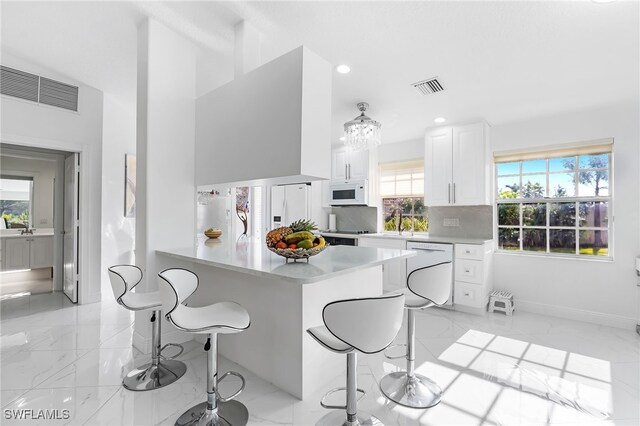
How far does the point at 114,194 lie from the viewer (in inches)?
160

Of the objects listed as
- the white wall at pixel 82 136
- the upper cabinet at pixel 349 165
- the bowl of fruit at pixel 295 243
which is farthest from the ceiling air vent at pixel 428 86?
the white wall at pixel 82 136

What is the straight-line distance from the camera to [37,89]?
3.33m

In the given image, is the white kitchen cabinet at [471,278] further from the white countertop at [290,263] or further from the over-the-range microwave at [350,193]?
the white countertop at [290,263]

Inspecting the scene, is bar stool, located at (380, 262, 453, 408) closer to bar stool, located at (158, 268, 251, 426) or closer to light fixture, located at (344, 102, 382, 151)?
bar stool, located at (158, 268, 251, 426)

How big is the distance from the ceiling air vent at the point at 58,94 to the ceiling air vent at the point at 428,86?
399 cm

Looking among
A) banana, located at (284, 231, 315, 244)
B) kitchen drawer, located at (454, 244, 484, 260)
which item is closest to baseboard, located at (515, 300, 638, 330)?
kitchen drawer, located at (454, 244, 484, 260)

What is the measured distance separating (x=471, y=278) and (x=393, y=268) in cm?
106

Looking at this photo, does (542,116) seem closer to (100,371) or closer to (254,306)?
(254,306)

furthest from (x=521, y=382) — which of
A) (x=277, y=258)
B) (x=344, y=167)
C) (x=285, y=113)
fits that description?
(x=344, y=167)

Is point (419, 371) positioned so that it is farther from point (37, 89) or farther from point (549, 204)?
point (37, 89)

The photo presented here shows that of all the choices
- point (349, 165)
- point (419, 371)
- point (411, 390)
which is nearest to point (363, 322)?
point (411, 390)

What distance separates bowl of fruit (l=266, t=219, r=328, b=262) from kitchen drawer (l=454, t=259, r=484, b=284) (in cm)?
268

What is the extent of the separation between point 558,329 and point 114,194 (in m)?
5.71

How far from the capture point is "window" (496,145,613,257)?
143 inches
